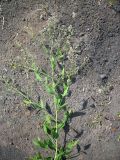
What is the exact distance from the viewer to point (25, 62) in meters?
4.71

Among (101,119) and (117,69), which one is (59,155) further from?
(117,69)

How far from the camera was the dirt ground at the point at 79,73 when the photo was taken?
461 centimetres

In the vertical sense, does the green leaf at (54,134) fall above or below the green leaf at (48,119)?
below

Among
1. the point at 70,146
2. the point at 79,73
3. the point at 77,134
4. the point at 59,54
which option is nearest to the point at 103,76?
the point at 79,73

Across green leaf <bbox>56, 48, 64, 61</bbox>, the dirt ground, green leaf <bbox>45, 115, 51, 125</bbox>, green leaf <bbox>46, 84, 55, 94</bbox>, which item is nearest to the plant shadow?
the dirt ground

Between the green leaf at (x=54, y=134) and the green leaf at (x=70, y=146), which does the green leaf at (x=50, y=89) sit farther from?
the green leaf at (x=70, y=146)

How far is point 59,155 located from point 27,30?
1.34 metres

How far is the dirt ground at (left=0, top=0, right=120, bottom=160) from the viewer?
4605 millimetres

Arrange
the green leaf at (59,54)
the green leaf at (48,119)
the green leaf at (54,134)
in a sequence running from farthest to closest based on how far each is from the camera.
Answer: the green leaf at (59,54), the green leaf at (48,119), the green leaf at (54,134)

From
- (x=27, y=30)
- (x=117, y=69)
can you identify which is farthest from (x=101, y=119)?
(x=27, y=30)

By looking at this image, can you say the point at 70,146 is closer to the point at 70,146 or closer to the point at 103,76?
the point at 70,146

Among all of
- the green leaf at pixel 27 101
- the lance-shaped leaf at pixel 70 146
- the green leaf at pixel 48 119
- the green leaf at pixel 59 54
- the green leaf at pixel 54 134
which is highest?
the green leaf at pixel 59 54

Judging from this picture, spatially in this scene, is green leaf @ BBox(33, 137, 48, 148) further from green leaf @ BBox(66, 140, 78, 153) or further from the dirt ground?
green leaf @ BBox(66, 140, 78, 153)

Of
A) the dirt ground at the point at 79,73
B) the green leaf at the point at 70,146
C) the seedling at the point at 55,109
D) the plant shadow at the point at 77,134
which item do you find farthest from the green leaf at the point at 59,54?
the green leaf at the point at 70,146
